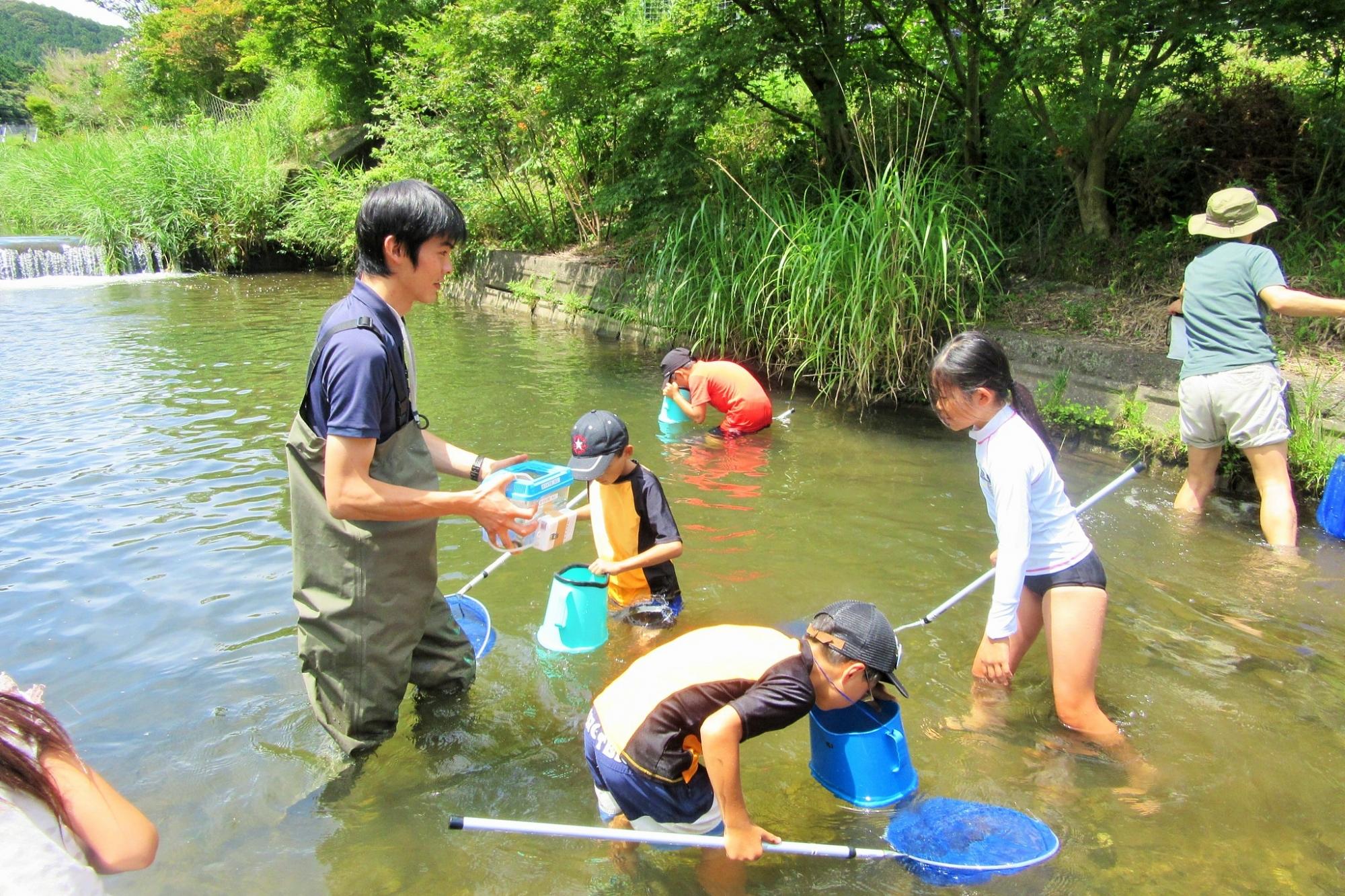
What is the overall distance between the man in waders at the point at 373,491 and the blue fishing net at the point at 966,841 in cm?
158

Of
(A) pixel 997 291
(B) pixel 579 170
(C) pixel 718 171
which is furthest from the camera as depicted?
(B) pixel 579 170

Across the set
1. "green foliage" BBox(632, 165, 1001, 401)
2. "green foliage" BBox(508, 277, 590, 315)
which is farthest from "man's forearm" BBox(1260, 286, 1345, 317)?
"green foliage" BBox(508, 277, 590, 315)

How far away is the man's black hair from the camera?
8.56ft

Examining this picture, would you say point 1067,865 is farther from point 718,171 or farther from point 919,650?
point 718,171

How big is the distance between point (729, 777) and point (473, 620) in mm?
1696

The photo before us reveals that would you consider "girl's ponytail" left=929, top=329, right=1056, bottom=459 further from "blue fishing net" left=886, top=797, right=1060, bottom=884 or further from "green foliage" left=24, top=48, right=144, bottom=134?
"green foliage" left=24, top=48, right=144, bottom=134

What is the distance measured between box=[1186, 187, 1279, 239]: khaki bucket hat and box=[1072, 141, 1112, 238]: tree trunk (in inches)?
122

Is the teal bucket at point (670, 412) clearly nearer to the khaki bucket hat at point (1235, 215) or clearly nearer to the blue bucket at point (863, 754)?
the khaki bucket hat at point (1235, 215)

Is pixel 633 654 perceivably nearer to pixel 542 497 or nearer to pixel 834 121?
pixel 542 497

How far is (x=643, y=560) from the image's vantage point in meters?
3.88

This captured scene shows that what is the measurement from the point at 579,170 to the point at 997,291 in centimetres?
709

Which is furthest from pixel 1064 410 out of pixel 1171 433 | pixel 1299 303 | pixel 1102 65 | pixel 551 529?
pixel 551 529

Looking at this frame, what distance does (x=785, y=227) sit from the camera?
8.46m

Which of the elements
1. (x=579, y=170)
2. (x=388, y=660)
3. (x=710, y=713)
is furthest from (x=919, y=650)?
(x=579, y=170)
